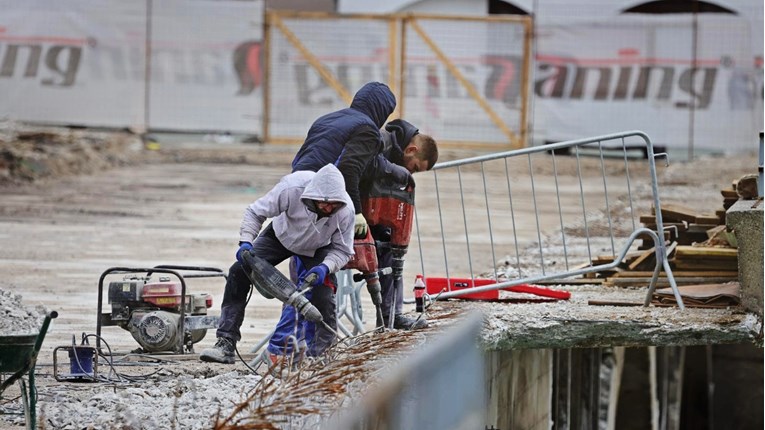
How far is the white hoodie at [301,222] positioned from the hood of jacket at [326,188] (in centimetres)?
4

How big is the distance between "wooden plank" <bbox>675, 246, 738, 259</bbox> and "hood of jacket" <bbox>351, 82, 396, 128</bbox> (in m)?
3.40

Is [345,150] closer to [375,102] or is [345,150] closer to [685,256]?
[375,102]

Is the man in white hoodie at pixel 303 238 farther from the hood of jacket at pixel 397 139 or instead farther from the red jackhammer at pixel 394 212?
the hood of jacket at pixel 397 139

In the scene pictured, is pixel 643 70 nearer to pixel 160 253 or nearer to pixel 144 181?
pixel 144 181

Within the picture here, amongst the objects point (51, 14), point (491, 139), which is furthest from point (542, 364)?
point (51, 14)

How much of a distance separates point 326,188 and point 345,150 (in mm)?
686

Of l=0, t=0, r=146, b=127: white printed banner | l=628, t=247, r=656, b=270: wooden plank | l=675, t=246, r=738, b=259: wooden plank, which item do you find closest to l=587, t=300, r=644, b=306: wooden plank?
l=675, t=246, r=738, b=259: wooden plank

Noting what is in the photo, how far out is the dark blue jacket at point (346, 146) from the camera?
817 centimetres

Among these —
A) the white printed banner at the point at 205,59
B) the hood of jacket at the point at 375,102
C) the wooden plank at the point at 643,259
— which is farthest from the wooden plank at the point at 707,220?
the white printed banner at the point at 205,59

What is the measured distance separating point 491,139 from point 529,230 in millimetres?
8452

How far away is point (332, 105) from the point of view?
1009 inches

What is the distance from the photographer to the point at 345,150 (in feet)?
27.0

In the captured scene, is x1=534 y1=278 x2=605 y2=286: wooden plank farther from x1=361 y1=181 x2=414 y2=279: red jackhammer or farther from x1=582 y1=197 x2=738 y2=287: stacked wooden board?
x1=361 y1=181 x2=414 y2=279: red jackhammer

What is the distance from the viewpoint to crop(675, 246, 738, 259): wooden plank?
35.7ft
